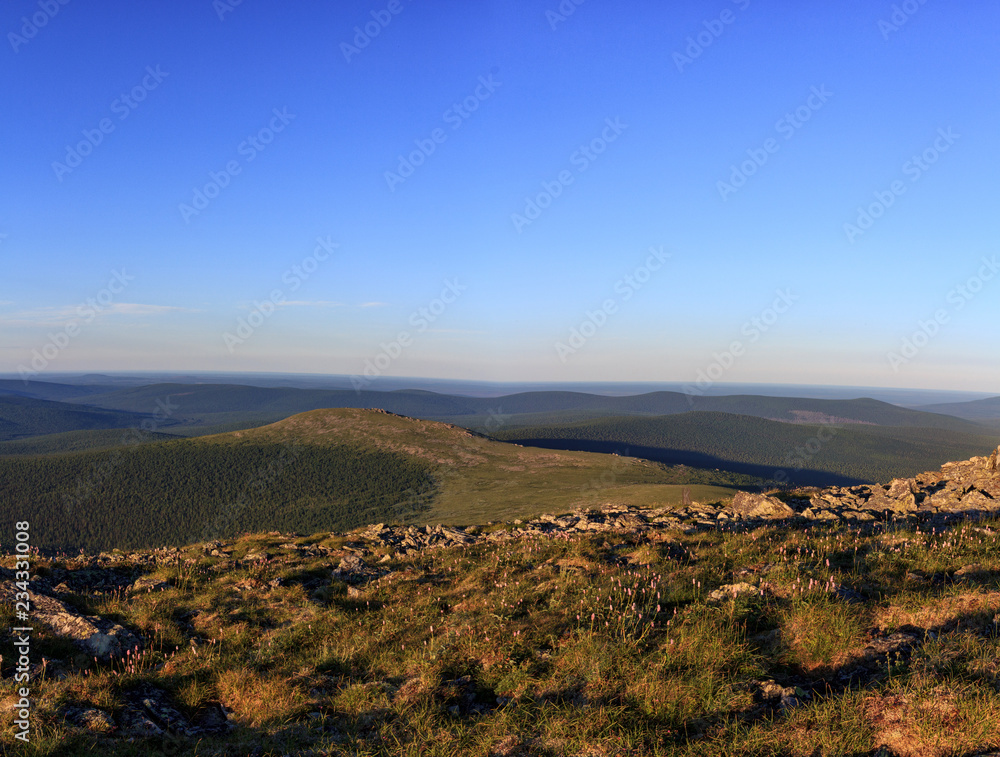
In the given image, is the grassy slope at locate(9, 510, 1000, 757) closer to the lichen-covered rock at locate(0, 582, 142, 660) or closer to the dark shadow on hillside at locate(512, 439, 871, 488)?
the lichen-covered rock at locate(0, 582, 142, 660)

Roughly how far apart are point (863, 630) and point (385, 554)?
469 inches

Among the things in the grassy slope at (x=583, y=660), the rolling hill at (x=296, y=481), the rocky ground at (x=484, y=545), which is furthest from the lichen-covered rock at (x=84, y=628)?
the rolling hill at (x=296, y=481)

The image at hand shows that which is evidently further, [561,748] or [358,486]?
[358,486]

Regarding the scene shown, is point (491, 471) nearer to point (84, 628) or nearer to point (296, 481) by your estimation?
point (296, 481)

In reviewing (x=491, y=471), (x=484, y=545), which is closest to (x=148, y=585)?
(x=484, y=545)

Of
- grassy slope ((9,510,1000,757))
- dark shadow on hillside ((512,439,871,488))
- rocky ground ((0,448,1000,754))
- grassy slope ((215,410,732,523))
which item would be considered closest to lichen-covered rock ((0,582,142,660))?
rocky ground ((0,448,1000,754))

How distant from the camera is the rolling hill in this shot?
287ft

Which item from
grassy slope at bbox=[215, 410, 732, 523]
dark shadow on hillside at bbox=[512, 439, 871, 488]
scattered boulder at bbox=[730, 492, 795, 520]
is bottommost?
dark shadow on hillside at bbox=[512, 439, 871, 488]

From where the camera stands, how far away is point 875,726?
4.80 metres

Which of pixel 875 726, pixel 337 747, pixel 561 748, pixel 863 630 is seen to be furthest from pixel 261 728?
pixel 863 630

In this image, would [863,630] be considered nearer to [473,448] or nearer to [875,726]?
[875,726]

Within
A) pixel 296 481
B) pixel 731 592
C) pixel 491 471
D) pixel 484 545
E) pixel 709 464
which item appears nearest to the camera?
pixel 731 592

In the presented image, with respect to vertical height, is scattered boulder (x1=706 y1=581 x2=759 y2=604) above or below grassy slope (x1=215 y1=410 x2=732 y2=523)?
above

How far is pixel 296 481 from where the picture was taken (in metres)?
110
